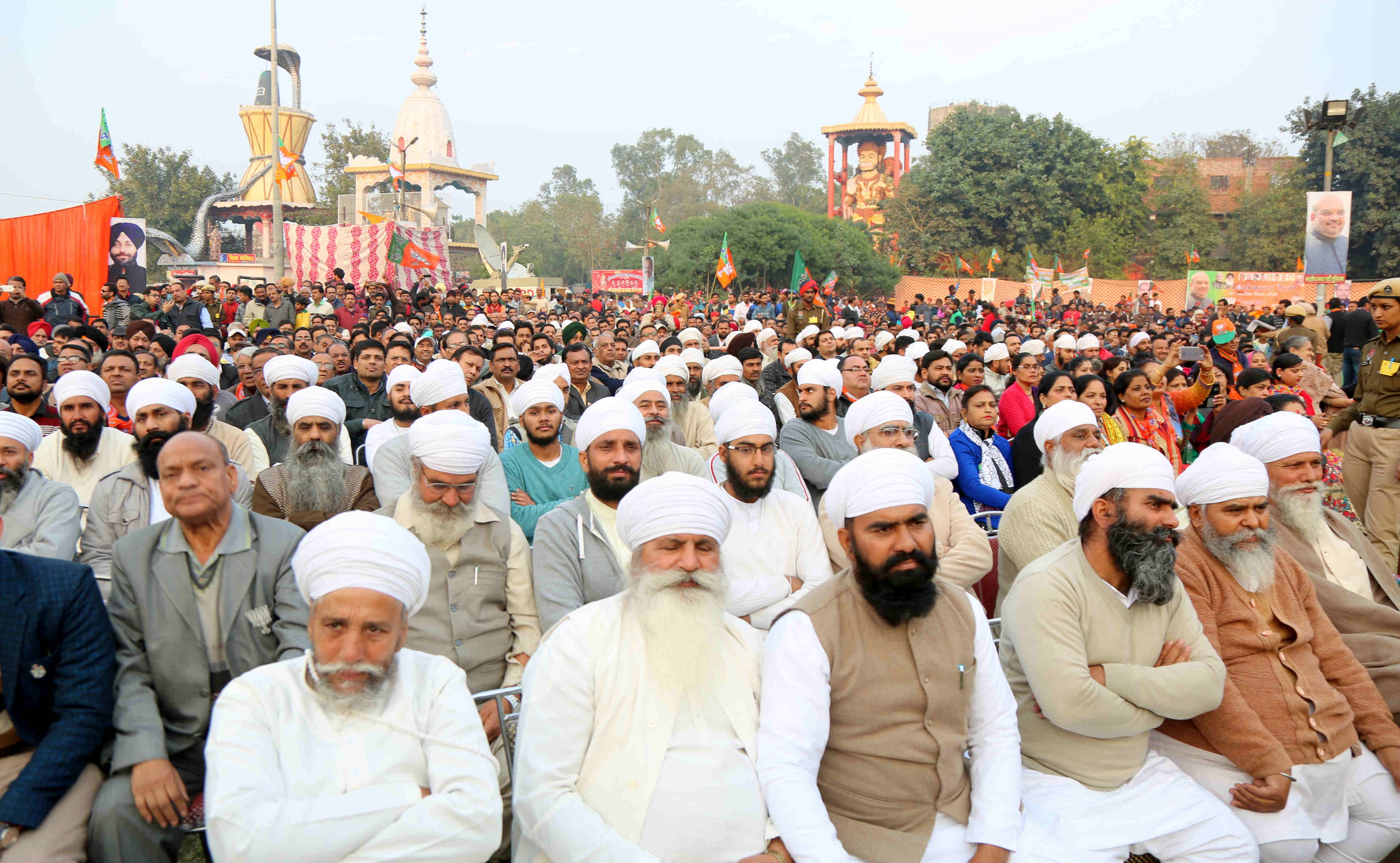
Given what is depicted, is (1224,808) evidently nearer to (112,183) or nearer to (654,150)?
(112,183)

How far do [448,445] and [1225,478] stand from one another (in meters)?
2.83

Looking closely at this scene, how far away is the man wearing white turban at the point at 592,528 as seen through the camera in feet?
→ 11.4

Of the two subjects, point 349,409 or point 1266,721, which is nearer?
point 1266,721

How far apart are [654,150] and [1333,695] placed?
82.2 meters

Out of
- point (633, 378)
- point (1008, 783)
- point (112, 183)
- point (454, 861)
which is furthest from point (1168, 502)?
point (112, 183)

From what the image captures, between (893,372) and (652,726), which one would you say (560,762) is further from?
(893,372)

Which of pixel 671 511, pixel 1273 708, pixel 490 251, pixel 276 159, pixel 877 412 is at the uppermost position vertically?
pixel 276 159

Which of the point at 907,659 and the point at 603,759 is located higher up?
the point at 907,659

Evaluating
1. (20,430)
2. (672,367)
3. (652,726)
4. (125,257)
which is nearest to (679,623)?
(652,726)

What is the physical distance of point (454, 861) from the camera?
2.37 meters

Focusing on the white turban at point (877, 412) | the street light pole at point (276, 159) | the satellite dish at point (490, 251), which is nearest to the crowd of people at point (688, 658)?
the white turban at point (877, 412)

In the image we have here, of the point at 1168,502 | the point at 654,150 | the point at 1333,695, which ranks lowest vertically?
the point at 1333,695

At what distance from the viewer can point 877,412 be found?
5.12 m

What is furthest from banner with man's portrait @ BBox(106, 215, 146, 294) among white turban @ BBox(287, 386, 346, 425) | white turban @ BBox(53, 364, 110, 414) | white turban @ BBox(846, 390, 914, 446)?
white turban @ BBox(846, 390, 914, 446)
